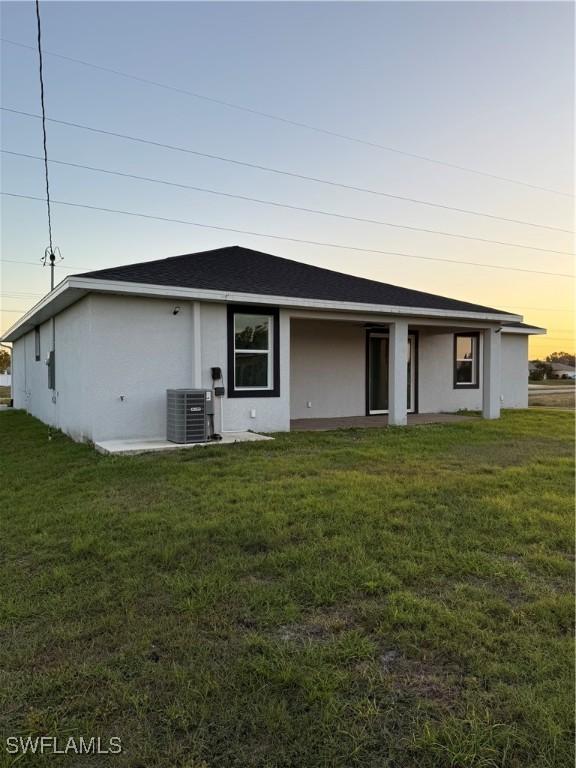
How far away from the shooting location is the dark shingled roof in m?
8.62

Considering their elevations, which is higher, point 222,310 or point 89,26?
point 89,26

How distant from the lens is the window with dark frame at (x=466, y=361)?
552 inches

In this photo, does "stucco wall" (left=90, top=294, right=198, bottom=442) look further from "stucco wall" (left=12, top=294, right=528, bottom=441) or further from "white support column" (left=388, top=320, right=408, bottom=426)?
"white support column" (left=388, top=320, right=408, bottom=426)

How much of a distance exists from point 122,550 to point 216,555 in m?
0.68

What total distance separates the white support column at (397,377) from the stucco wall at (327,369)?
4.45 ft

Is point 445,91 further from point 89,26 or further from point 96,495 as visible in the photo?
point 96,495

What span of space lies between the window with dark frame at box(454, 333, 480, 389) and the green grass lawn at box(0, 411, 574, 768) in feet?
29.7

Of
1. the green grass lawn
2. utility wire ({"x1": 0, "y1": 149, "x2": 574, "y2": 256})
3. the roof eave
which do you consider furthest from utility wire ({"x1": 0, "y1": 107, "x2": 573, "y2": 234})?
the green grass lawn

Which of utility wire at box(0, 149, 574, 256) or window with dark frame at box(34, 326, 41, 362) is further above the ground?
utility wire at box(0, 149, 574, 256)

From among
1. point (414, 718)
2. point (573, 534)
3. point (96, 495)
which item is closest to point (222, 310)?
point (96, 495)

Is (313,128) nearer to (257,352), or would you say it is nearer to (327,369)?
(327,369)

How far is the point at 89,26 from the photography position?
29.8 feet

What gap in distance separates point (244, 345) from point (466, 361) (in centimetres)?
780

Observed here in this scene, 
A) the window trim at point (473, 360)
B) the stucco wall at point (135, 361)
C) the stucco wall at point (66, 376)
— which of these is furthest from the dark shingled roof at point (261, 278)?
the window trim at point (473, 360)
